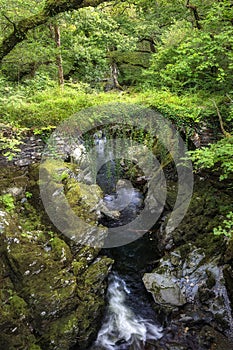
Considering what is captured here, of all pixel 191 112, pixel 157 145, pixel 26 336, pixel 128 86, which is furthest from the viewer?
pixel 128 86

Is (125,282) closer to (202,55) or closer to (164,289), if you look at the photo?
(164,289)

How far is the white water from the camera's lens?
4.37 metres

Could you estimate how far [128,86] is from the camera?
1143 cm

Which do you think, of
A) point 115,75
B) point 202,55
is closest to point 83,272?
point 202,55

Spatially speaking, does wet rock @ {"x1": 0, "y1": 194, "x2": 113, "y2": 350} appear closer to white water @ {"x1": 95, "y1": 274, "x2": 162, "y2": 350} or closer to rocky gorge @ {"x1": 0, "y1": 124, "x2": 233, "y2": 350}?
rocky gorge @ {"x1": 0, "y1": 124, "x2": 233, "y2": 350}

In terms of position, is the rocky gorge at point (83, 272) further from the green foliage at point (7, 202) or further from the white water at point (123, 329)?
the white water at point (123, 329)

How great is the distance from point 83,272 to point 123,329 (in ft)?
3.90

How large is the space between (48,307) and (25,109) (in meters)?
4.04

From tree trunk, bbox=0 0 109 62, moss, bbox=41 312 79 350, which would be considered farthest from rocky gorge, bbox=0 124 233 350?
tree trunk, bbox=0 0 109 62

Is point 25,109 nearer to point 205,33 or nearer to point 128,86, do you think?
point 205,33

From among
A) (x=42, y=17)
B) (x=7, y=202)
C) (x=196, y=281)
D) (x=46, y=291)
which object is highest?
(x=42, y=17)

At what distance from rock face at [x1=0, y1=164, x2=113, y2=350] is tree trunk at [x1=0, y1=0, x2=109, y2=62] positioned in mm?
2496

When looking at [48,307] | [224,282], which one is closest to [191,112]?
[224,282]

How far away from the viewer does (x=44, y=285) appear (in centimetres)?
417
